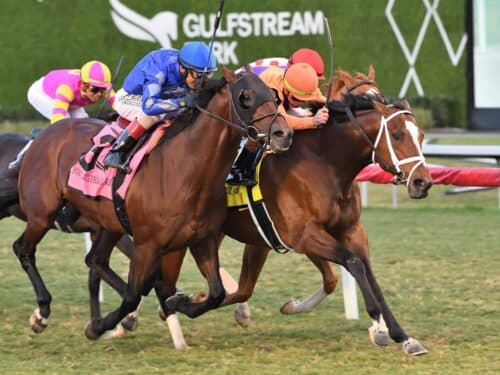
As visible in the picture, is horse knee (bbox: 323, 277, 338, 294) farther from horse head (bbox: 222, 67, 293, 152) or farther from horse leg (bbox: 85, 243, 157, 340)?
horse head (bbox: 222, 67, 293, 152)

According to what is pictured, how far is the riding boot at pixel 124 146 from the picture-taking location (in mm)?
6824

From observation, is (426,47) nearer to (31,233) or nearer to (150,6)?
(150,6)

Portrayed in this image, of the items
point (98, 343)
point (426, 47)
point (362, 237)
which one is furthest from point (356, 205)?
point (426, 47)

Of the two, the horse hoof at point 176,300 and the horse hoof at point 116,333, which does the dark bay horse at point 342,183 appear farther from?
the horse hoof at point 116,333

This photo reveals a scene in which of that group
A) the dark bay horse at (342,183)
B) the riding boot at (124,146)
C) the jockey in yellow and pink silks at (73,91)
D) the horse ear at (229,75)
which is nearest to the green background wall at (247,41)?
the jockey in yellow and pink silks at (73,91)

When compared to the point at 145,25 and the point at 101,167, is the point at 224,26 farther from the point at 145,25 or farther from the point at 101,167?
the point at 101,167

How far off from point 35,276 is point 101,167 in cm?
99

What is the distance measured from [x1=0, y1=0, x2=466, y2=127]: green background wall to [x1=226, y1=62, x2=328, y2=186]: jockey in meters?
11.1

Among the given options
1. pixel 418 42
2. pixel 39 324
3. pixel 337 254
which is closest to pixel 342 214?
pixel 337 254

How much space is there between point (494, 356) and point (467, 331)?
29.3 inches

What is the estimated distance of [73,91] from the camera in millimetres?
8398

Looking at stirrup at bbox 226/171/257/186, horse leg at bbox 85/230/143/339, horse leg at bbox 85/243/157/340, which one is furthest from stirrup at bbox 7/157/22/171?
stirrup at bbox 226/171/257/186

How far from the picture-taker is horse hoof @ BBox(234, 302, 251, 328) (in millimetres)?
7645

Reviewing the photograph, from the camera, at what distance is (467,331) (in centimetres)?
729
